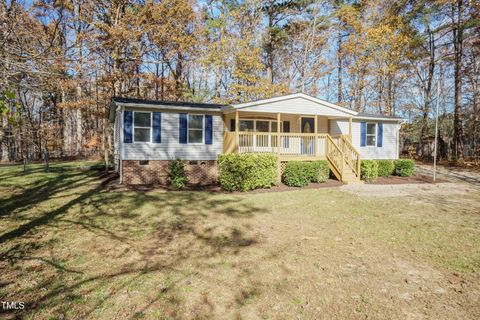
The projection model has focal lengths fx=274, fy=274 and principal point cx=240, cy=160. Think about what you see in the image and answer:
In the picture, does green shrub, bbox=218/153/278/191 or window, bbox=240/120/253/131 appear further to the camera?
window, bbox=240/120/253/131

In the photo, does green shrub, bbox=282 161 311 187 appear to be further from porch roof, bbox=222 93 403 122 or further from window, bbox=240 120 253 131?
window, bbox=240 120 253 131

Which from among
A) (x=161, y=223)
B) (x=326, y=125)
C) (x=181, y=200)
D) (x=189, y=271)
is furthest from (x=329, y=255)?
(x=326, y=125)

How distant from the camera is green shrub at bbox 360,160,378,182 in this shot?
42.1ft

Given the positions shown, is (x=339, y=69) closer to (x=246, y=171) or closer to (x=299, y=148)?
(x=299, y=148)

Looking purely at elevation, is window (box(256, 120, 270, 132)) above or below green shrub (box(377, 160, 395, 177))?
above

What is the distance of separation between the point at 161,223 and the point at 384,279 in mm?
4645

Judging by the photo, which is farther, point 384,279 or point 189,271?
point 189,271

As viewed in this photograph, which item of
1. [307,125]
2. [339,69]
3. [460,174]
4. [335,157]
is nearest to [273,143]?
[335,157]

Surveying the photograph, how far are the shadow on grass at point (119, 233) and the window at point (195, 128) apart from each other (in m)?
3.70

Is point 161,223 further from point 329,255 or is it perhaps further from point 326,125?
point 326,125

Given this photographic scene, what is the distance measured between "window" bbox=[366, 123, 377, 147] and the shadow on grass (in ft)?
35.6

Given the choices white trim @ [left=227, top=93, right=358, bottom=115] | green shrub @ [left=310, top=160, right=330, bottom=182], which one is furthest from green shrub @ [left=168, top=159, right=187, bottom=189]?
green shrub @ [left=310, top=160, right=330, bottom=182]

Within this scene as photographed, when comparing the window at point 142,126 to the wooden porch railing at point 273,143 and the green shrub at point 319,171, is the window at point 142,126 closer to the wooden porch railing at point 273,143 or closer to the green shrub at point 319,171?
the wooden porch railing at point 273,143

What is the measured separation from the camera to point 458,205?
791 centimetres
